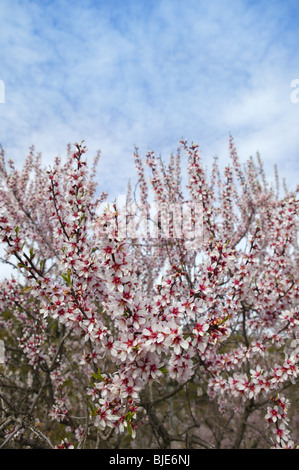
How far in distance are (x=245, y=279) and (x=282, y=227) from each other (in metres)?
1.34

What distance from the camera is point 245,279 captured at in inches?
151

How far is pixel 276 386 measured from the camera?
3.16 meters

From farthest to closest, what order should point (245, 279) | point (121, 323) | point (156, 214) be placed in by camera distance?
point (156, 214)
point (245, 279)
point (121, 323)

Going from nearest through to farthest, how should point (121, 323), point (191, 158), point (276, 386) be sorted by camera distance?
point (121, 323)
point (276, 386)
point (191, 158)

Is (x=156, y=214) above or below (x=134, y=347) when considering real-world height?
above

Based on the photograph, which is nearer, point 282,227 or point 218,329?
point 218,329

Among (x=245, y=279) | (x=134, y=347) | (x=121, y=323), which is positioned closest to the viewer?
(x=134, y=347)

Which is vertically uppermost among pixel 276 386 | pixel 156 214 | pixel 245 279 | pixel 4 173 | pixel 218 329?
pixel 4 173

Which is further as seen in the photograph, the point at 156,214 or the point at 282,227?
the point at 156,214
